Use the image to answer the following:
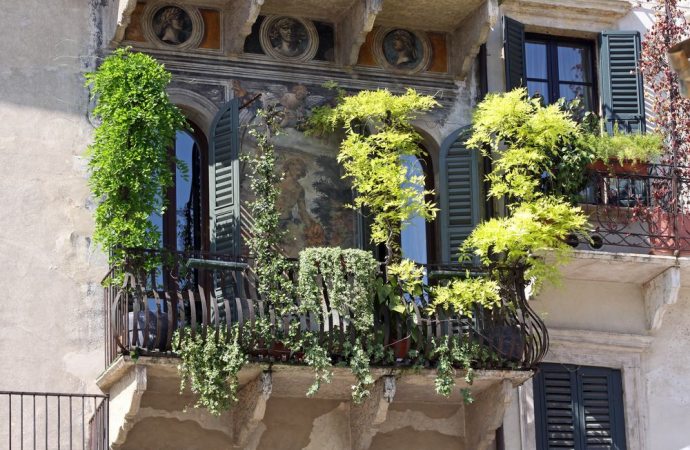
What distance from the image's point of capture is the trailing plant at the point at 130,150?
1384 cm

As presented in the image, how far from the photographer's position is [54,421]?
45.7ft

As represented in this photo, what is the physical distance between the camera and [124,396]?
44.4 ft

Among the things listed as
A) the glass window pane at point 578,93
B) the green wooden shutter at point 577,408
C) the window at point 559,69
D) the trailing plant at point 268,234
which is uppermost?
the window at point 559,69

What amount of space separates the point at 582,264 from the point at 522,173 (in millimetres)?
1004

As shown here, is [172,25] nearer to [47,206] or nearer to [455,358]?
[47,206]

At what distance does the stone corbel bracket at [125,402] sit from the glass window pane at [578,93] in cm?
559

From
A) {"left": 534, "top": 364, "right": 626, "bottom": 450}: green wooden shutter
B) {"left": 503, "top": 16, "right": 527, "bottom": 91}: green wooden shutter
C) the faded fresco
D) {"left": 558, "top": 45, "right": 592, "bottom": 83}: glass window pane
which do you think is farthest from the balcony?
{"left": 558, "top": 45, "right": 592, "bottom": 83}: glass window pane

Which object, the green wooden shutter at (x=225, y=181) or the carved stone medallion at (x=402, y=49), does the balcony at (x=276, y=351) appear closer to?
the green wooden shutter at (x=225, y=181)

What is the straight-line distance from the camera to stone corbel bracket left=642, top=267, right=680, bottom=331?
15.5 metres

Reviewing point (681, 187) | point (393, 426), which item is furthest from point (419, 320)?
point (681, 187)

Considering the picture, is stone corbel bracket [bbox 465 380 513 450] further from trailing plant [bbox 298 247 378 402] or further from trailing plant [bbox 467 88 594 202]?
trailing plant [bbox 467 88 594 202]

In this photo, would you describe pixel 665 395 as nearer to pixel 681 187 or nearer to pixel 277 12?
pixel 681 187

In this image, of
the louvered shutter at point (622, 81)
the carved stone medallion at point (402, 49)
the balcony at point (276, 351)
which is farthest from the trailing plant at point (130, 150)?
the louvered shutter at point (622, 81)

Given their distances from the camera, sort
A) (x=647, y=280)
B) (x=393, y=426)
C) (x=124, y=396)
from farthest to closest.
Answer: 1. (x=647, y=280)
2. (x=393, y=426)
3. (x=124, y=396)
